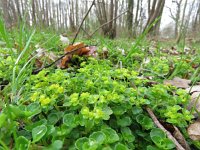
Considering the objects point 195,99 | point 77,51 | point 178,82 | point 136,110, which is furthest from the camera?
point 77,51

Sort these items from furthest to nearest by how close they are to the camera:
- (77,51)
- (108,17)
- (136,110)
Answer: (108,17)
(77,51)
(136,110)

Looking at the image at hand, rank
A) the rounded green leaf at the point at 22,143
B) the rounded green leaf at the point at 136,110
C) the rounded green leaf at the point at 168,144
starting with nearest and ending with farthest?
the rounded green leaf at the point at 22,143 < the rounded green leaf at the point at 168,144 < the rounded green leaf at the point at 136,110

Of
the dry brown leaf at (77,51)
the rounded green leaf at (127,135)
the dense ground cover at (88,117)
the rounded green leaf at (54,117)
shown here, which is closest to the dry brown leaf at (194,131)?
the dense ground cover at (88,117)

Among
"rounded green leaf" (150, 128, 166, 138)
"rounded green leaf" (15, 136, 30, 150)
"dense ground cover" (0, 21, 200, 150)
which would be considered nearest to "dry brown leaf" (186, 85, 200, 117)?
"dense ground cover" (0, 21, 200, 150)

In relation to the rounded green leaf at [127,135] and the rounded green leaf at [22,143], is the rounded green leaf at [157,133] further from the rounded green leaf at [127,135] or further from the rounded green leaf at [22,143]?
the rounded green leaf at [22,143]

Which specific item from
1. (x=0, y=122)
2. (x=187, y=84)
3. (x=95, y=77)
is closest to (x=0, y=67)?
(x=95, y=77)

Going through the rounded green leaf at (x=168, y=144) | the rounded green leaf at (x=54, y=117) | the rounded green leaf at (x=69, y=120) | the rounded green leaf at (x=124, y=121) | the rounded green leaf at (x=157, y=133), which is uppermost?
the rounded green leaf at (x=69, y=120)

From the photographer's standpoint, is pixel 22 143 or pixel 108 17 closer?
pixel 22 143

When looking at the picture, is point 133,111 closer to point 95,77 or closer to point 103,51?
point 95,77

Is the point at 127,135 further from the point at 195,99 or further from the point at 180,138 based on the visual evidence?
the point at 195,99

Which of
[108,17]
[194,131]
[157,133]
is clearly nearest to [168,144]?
[157,133]
